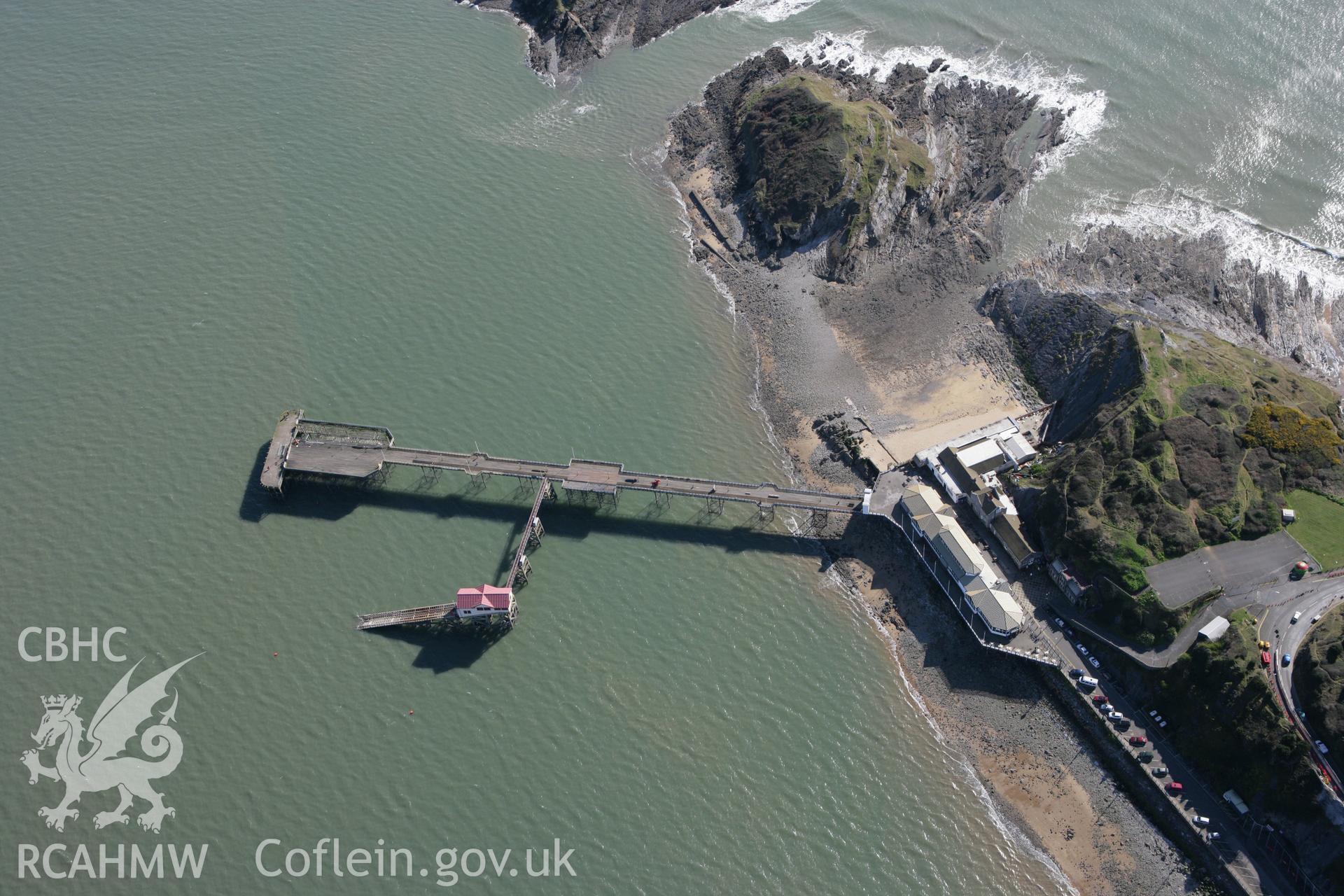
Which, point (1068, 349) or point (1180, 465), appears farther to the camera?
point (1068, 349)

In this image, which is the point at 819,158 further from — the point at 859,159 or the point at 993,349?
the point at 993,349

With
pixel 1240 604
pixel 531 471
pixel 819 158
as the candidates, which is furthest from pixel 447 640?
pixel 819 158

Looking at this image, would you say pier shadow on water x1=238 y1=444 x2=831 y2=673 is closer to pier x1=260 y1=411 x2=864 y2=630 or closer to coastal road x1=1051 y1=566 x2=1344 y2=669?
pier x1=260 y1=411 x2=864 y2=630

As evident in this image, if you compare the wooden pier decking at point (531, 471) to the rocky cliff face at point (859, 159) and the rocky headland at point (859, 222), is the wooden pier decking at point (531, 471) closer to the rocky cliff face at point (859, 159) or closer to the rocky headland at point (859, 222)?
the rocky headland at point (859, 222)

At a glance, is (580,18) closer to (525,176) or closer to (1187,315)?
(525,176)

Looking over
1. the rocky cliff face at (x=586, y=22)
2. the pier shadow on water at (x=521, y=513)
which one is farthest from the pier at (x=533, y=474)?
the rocky cliff face at (x=586, y=22)

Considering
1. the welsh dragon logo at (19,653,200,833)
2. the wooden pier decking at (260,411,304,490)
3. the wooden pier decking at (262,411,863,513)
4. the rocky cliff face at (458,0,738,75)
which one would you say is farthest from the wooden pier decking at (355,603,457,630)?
the rocky cliff face at (458,0,738,75)
